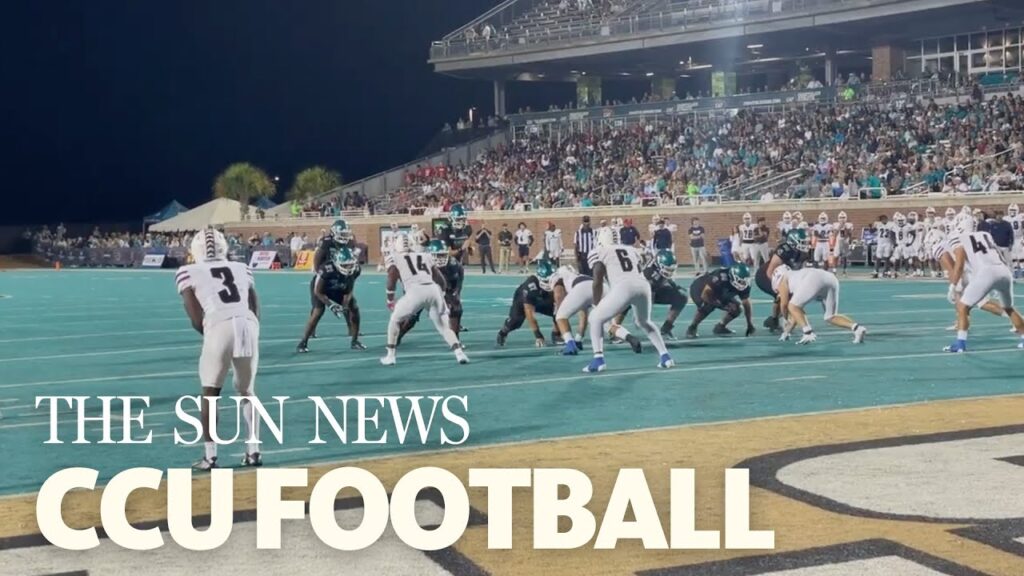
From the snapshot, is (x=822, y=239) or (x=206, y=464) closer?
(x=206, y=464)

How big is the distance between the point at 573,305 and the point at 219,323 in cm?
634

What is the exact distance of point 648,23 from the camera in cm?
4928

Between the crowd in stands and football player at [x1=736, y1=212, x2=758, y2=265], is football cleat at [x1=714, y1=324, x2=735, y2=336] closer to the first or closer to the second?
football player at [x1=736, y1=212, x2=758, y2=265]

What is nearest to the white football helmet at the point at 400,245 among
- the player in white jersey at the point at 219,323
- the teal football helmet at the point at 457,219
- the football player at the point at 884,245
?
the teal football helmet at the point at 457,219

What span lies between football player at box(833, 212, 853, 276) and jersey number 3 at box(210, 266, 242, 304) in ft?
77.9

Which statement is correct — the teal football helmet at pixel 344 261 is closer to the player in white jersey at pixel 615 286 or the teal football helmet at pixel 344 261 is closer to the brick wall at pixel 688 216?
the player in white jersey at pixel 615 286

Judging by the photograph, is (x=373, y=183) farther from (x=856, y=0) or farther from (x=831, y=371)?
(x=831, y=371)

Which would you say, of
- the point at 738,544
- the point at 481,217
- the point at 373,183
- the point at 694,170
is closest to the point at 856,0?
the point at 694,170

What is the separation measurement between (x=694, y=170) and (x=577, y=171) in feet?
17.7

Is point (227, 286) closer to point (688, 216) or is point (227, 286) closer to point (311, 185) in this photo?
point (688, 216)

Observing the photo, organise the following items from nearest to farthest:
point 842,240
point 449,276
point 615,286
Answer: point 615,286
point 449,276
point 842,240

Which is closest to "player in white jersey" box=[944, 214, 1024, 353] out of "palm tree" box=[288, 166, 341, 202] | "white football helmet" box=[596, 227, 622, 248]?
"white football helmet" box=[596, 227, 622, 248]

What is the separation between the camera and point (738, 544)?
6027mm

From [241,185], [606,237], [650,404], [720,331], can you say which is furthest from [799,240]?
[241,185]
